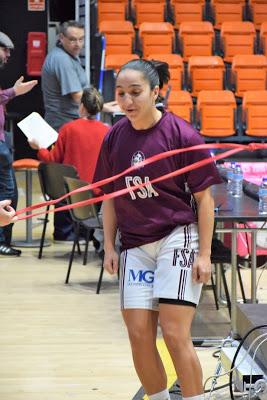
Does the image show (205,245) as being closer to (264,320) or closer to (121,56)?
(264,320)

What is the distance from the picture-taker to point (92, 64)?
11258 millimetres

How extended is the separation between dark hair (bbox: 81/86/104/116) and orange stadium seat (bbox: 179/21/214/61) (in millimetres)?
5201

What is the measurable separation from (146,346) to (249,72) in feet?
28.9

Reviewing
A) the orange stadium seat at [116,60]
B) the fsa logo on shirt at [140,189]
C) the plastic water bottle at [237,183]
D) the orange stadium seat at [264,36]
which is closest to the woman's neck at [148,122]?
the fsa logo on shirt at [140,189]

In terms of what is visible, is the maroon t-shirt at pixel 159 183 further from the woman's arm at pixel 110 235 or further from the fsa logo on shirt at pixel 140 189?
the woman's arm at pixel 110 235

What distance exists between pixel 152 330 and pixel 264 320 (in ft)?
2.39

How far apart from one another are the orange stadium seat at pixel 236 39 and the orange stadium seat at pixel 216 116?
1440 millimetres

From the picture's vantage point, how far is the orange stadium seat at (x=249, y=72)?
39.5 ft

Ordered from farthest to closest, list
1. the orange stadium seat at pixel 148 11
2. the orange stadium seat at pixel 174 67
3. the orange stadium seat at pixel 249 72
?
the orange stadium seat at pixel 148 11 < the orange stadium seat at pixel 249 72 < the orange stadium seat at pixel 174 67

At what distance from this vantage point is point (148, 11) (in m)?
13.0

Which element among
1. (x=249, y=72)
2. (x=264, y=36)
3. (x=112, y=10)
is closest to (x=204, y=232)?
(x=249, y=72)

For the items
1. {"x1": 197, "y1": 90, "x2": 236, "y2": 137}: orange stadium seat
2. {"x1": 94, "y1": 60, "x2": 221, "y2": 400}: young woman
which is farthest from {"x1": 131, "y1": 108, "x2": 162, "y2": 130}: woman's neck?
{"x1": 197, "y1": 90, "x2": 236, "y2": 137}: orange stadium seat

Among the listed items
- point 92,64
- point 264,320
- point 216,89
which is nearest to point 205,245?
point 264,320

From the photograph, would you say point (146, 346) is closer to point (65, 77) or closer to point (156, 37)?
point (65, 77)
